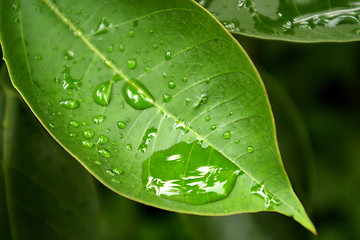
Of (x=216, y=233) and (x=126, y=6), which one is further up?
(x=126, y=6)

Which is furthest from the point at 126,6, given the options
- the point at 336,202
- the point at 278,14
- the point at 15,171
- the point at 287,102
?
the point at 336,202

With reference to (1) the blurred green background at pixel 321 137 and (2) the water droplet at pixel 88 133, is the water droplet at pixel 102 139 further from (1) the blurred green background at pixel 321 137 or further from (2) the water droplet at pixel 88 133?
(1) the blurred green background at pixel 321 137

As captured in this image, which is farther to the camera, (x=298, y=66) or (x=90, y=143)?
(x=298, y=66)

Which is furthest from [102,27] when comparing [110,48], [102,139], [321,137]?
[321,137]

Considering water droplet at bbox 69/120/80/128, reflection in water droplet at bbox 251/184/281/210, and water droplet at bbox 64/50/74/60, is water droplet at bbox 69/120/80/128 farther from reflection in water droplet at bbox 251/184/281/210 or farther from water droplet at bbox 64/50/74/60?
reflection in water droplet at bbox 251/184/281/210

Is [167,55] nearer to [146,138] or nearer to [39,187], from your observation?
[146,138]

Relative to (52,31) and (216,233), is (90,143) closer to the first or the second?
(52,31)

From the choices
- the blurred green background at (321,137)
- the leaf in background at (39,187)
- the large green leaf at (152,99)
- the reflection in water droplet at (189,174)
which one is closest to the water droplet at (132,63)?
the large green leaf at (152,99)

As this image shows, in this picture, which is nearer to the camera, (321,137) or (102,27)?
(102,27)
